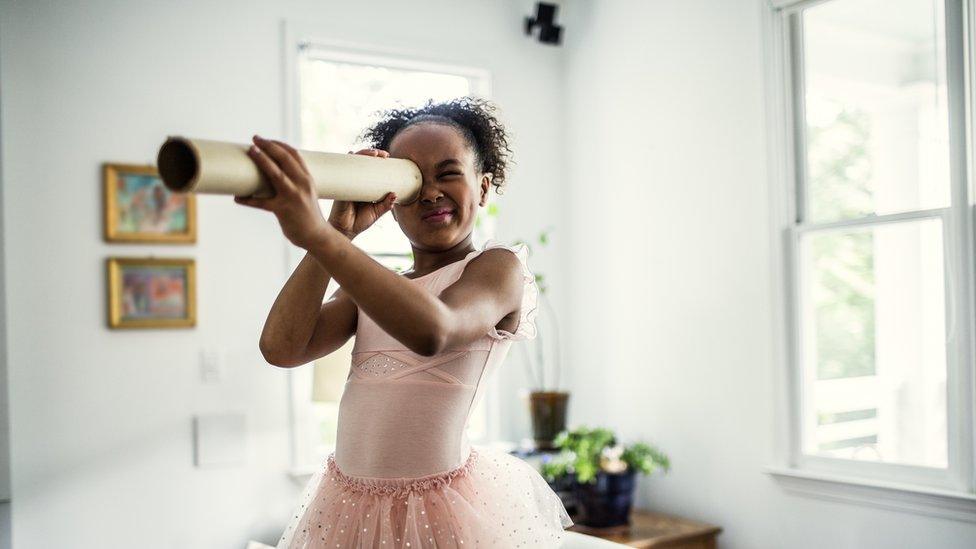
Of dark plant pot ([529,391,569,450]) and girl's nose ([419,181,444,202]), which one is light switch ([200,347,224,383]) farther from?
girl's nose ([419,181,444,202])

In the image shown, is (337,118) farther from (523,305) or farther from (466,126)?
(523,305)

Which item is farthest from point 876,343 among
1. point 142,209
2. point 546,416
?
point 142,209

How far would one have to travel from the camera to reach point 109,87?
8.96 feet

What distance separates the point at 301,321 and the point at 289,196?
0.32m

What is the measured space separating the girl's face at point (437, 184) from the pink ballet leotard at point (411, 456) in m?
0.05

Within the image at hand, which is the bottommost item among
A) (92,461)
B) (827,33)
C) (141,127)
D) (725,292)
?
(92,461)

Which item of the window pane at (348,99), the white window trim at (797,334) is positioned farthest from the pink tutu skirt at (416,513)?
the window pane at (348,99)

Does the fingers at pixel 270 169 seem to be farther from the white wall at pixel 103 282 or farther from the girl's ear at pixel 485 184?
the white wall at pixel 103 282

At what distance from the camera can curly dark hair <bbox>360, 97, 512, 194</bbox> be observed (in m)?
1.24

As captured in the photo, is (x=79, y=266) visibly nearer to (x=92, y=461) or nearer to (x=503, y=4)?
(x=92, y=461)

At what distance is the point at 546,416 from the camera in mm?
3307

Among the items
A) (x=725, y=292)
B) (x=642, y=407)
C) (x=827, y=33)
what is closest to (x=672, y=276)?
(x=725, y=292)

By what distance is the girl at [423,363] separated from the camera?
1.12 m

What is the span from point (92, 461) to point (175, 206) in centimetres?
83
